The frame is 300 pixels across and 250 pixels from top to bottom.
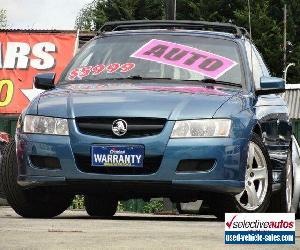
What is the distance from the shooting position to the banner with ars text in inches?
1396

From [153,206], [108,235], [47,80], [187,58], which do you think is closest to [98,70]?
[47,80]

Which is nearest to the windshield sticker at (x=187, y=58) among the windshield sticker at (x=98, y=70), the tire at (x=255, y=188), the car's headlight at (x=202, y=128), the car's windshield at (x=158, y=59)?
the car's windshield at (x=158, y=59)

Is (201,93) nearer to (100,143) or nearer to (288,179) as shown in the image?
(100,143)

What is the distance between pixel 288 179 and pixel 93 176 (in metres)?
2.37

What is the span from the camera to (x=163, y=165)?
27.8 feet

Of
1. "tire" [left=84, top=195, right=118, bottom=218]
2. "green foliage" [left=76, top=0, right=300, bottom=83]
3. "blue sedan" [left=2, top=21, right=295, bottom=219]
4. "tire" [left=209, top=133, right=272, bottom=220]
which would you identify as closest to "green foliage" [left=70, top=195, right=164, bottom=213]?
"tire" [left=84, top=195, right=118, bottom=218]

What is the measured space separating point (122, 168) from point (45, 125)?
67 centimetres

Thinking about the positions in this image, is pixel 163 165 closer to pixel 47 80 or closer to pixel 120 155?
pixel 120 155

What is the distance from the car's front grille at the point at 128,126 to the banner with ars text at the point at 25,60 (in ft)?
87.3

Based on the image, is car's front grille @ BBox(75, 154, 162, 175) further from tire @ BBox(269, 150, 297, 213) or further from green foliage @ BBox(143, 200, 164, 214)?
green foliage @ BBox(143, 200, 164, 214)

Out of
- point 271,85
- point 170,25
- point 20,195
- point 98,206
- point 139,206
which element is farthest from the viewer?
point 139,206

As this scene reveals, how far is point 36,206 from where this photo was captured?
30.8ft

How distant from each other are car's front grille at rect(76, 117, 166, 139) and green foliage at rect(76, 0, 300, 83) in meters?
70.1

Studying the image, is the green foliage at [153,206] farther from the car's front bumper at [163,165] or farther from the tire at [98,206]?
the car's front bumper at [163,165]
